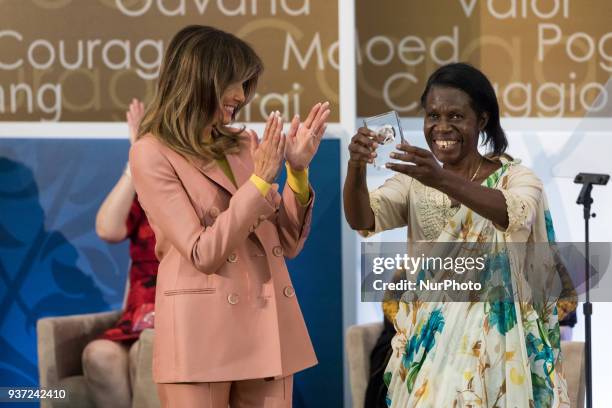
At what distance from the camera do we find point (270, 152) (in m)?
2.35

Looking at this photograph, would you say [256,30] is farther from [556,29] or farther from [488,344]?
[488,344]

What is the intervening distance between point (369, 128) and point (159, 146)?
62cm

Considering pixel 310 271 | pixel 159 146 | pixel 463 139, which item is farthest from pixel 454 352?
pixel 310 271

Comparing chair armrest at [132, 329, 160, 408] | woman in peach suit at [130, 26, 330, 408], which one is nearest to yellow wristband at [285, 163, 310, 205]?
woman in peach suit at [130, 26, 330, 408]

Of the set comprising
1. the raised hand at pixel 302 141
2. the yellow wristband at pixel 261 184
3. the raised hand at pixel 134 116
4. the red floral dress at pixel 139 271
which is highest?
the raised hand at pixel 134 116

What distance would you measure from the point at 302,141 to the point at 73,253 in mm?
2324

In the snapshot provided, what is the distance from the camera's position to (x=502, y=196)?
2.57 metres

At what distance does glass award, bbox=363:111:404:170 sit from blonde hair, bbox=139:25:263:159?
1.32ft

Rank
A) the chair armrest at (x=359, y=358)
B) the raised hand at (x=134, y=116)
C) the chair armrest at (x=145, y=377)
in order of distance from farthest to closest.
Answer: the raised hand at (x=134, y=116), the chair armrest at (x=359, y=358), the chair armrest at (x=145, y=377)

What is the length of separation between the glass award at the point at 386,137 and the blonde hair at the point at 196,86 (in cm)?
40

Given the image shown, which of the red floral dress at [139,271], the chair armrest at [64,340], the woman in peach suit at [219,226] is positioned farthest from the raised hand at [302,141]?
the chair armrest at [64,340]

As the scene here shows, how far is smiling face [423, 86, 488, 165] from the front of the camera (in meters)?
2.75

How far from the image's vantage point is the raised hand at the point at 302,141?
2.48 m

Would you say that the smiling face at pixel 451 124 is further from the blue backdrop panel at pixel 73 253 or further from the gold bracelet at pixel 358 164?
the blue backdrop panel at pixel 73 253
